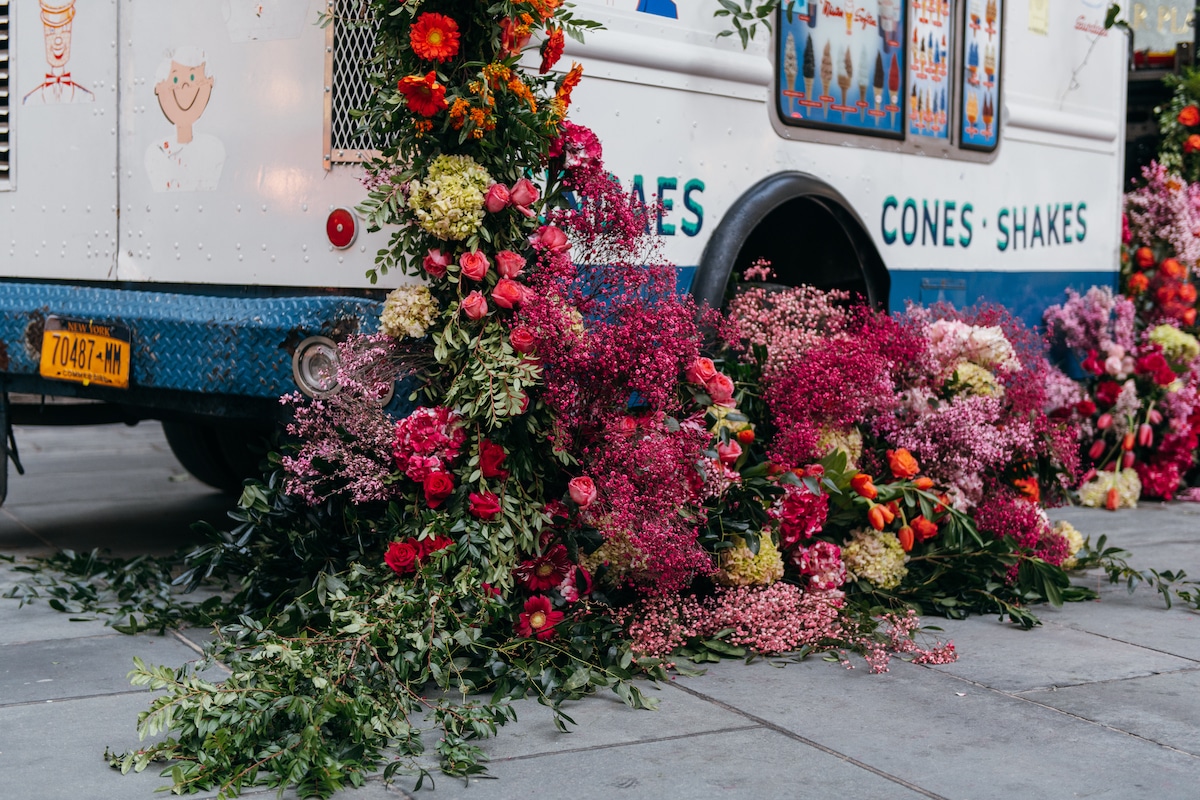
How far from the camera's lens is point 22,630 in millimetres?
3938

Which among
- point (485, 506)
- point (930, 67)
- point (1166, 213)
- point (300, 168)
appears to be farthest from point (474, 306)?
point (1166, 213)

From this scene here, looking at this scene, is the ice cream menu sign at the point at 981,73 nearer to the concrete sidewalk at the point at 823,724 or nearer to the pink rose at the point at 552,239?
the concrete sidewalk at the point at 823,724

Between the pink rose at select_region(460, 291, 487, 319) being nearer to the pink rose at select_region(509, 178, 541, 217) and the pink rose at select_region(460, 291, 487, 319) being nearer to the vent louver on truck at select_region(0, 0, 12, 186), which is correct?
the pink rose at select_region(509, 178, 541, 217)

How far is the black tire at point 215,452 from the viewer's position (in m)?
5.89

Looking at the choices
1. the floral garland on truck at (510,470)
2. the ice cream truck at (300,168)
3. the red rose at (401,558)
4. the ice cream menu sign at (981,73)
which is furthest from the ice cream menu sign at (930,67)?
the red rose at (401,558)

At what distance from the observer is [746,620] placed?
3824mm

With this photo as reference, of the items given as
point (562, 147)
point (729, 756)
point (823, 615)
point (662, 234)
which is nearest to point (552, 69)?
point (562, 147)

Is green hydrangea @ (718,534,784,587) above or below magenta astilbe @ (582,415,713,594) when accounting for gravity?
below

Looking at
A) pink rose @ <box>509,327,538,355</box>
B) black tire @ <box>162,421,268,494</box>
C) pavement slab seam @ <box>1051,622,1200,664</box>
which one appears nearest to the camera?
pink rose @ <box>509,327,538,355</box>

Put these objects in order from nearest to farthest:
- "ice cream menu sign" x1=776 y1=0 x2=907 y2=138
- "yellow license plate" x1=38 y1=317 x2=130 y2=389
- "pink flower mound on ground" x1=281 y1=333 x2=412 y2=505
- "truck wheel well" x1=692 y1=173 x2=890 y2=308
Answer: "pink flower mound on ground" x1=281 y1=333 x2=412 y2=505 < "yellow license plate" x1=38 y1=317 x2=130 y2=389 < "truck wheel well" x1=692 y1=173 x2=890 y2=308 < "ice cream menu sign" x1=776 y1=0 x2=907 y2=138

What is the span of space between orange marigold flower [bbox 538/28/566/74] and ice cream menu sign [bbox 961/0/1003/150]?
2.42m

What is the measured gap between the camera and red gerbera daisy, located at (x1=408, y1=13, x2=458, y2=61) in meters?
3.50

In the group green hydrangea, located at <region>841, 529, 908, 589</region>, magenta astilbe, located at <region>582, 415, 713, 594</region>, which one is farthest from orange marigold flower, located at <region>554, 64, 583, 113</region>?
green hydrangea, located at <region>841, 529, 908, 589</region>

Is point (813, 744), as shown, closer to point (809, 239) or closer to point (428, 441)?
point (428, 441)
